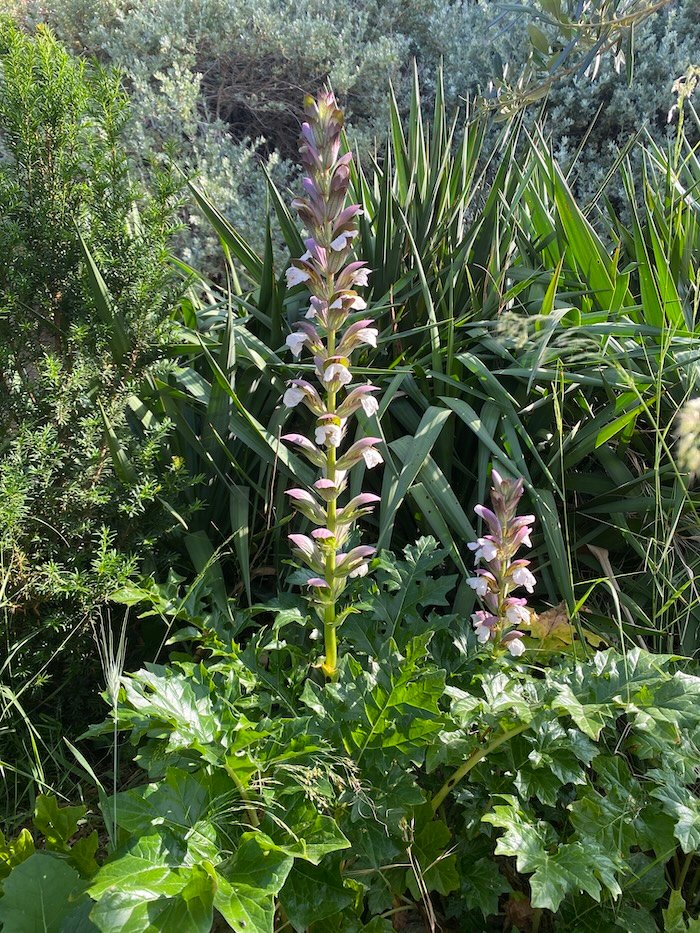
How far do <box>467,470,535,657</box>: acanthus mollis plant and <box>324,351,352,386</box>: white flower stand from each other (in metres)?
0.39

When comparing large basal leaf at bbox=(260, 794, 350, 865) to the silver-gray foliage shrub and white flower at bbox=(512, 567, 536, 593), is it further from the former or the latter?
the silver-gray foliage shrub

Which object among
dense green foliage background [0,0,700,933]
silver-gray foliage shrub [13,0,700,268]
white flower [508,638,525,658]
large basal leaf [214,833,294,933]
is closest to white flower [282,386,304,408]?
dense green foliage background [0,0,700,933]

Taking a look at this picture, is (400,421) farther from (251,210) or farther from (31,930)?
(251,210)

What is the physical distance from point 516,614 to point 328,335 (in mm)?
724

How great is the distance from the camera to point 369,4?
18.8 ft

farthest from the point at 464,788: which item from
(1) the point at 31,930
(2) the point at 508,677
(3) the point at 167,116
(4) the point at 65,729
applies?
(3) the point at 167,116

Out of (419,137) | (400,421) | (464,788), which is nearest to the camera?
(464,788)

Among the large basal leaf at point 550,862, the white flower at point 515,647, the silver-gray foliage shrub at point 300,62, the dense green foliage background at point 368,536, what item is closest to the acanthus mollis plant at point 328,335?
the dense green foliage background at point 368,536

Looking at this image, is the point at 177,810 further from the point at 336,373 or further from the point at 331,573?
the point at 336,373

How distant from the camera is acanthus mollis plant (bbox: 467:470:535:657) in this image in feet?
5.18

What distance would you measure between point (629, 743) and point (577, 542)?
89cm

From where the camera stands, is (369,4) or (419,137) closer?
(419,137)

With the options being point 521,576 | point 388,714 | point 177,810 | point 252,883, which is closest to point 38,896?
point 177,810

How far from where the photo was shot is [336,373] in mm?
1540
